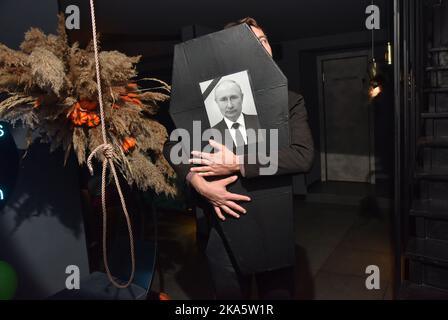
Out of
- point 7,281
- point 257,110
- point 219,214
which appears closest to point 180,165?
point 219,214

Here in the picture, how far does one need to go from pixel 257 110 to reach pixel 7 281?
4.96ft

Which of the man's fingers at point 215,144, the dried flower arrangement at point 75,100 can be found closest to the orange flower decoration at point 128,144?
the dried flower arrangement at point 75,100

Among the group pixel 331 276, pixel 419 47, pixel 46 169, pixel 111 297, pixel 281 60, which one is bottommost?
pixel 331 276

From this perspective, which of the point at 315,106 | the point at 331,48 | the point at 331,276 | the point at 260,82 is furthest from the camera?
the point at 315,106

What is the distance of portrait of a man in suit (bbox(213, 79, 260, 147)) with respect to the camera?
4.12 feet

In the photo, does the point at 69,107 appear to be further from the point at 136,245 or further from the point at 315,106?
the point at 315,106

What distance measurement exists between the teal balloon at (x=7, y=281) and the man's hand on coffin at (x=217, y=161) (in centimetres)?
120

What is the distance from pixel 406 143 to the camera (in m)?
2.04

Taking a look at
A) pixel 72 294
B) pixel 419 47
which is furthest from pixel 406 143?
pixel 72 294

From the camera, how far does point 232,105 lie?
1.26 meters

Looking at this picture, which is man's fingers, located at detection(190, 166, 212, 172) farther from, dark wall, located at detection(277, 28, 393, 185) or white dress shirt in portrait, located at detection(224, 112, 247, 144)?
dark wall, located at detection(277, 28, 393, 185)

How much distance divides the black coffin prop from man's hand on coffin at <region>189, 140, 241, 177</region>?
0.15ft

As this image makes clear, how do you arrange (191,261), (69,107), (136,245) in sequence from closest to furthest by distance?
(69,107)
(136,245)
(191,261)

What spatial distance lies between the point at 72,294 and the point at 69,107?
0.76 metres
